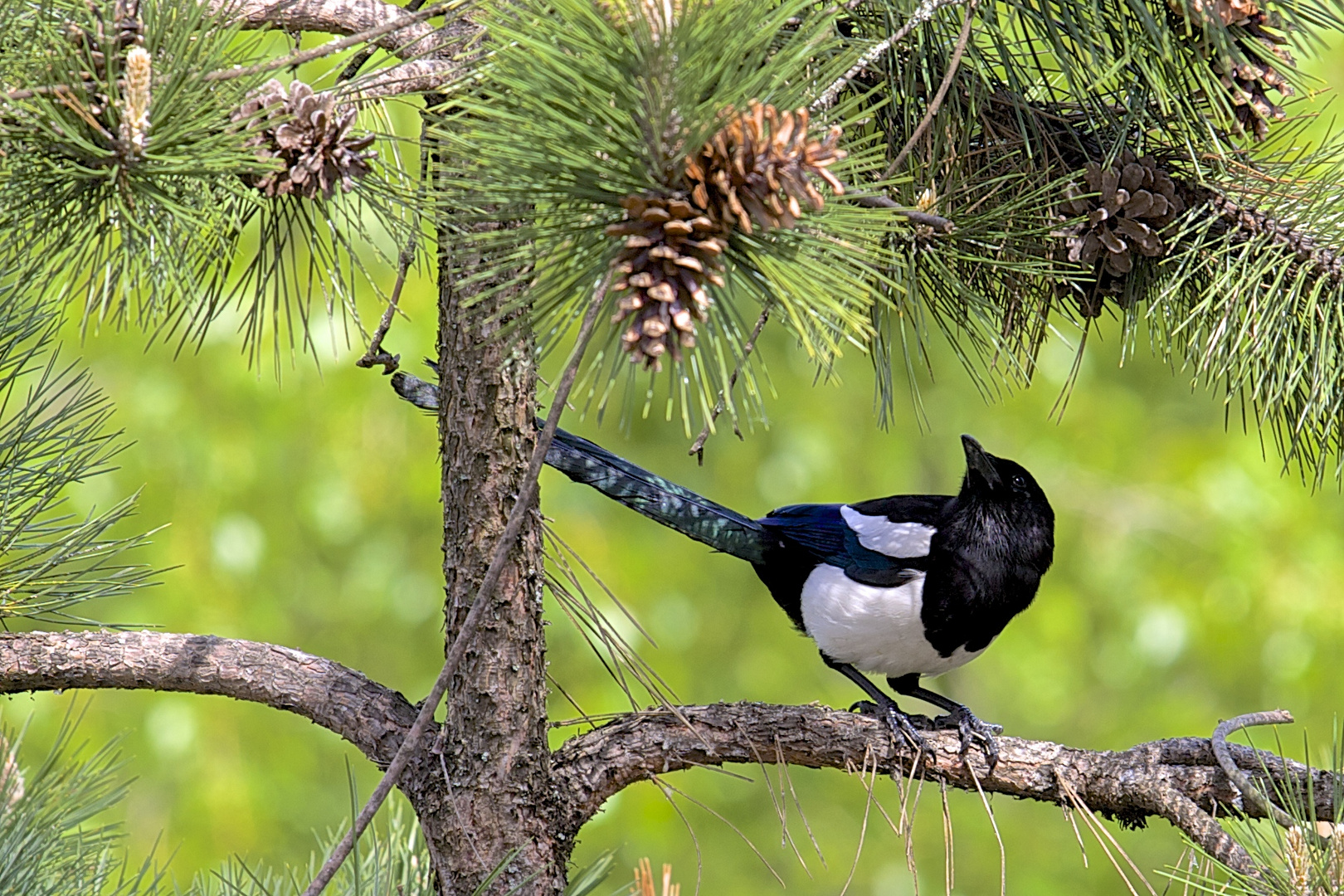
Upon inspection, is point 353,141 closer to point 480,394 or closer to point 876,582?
point 480,394

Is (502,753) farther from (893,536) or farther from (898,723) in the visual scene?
(893,536)

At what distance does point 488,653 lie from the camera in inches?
41.9

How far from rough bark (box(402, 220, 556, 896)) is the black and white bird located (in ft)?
1.84

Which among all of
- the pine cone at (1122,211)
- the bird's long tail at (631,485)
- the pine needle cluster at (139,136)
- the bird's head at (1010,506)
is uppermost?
the bird's head at (1010,506)

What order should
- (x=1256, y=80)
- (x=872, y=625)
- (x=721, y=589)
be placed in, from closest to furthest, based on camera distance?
(x=1256, y=80), (x=872, y=625), (x=721, y=589)

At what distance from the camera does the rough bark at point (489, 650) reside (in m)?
1.06

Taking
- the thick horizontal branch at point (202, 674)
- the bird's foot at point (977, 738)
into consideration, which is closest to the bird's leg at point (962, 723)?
the bird's foot at point (977, 738)

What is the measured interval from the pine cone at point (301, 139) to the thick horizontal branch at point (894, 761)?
1.88 feet

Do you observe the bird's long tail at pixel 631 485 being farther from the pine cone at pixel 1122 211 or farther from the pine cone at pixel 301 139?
the pine cone at pixel 1122 211

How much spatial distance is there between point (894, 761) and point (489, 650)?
46 centimetres

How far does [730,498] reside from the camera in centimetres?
354

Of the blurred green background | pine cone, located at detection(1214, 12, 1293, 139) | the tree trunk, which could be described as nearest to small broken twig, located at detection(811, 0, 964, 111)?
pine cone, located at detection(1214, 12, 1293, 139)

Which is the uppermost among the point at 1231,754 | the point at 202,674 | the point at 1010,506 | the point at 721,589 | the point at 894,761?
the point at 721,589

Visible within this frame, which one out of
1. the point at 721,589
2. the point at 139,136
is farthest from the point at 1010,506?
the point at 721,589
